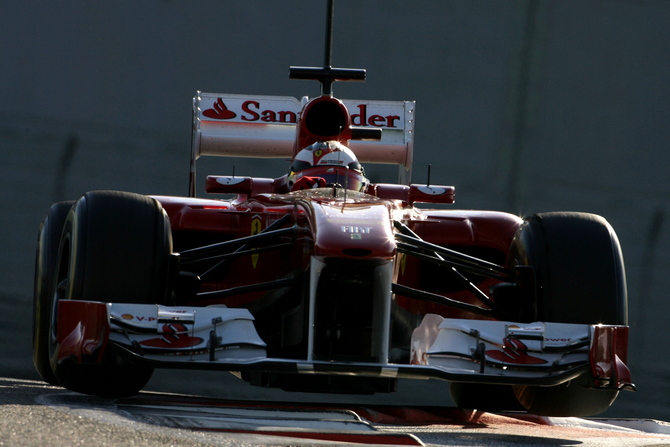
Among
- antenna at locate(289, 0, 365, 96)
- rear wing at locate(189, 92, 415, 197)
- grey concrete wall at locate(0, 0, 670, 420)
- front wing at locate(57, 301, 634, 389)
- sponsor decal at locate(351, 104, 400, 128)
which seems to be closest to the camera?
front wing at locate(57, 301, 634, 389)

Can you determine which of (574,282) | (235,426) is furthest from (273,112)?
(235,426)

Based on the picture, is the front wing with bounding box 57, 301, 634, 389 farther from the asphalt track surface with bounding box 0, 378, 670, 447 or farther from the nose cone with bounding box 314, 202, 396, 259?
the nose cone with bounding box 314, 202, 396, 259

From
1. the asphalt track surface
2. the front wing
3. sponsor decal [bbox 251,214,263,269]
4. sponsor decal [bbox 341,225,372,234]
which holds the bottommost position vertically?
the asphalt track surface

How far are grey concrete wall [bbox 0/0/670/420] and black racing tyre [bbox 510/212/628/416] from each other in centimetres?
528

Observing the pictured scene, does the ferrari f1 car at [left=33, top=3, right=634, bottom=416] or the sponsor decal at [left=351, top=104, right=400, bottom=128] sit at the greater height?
the sponsor decal at [left=351, top=104, right=400, bottom=128]

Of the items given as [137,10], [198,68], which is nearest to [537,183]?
[198,68]

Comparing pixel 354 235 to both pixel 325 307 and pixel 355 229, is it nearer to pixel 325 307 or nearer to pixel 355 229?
pixel 355 229

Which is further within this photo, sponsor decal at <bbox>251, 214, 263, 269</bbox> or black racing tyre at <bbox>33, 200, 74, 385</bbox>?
sponsor decal at <bbox>251, 214, 263, 269</bbox>

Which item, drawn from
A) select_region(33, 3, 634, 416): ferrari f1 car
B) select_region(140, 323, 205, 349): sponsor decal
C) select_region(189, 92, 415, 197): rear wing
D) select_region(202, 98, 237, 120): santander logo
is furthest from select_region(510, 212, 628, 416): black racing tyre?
select_region(202, 98, 237, 120): santander logo

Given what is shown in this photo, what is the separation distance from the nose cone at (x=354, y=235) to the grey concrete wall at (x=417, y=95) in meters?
5.39

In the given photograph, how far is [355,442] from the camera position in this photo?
2391 millimetres

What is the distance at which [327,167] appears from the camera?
4453mm

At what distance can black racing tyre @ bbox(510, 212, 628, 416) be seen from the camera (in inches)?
124

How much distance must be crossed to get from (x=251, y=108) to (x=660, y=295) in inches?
192
